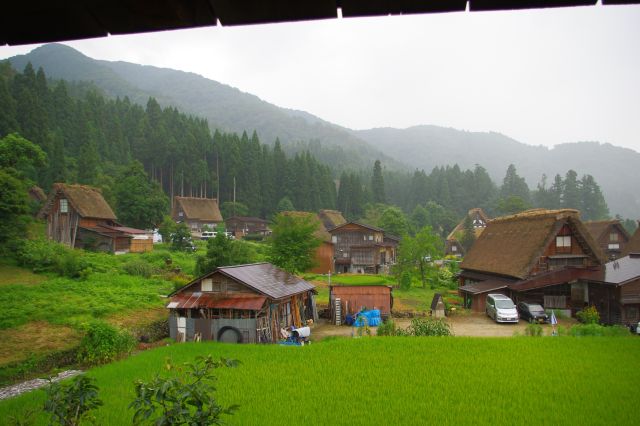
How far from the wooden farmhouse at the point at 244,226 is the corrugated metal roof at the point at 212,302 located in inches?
1540

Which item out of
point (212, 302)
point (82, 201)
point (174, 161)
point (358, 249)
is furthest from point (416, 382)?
point (174, 161)

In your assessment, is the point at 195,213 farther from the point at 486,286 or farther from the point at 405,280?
the point at 486,286

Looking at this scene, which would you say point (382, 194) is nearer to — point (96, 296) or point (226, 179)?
point (226, 179)

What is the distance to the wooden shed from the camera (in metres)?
25.0

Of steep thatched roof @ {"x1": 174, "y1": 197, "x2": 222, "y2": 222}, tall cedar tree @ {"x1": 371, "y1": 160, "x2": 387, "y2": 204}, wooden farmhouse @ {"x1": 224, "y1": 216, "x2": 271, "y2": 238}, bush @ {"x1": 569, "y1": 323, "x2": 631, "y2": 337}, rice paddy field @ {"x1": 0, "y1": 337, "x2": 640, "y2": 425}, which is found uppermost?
tall cedar tree @ {"x1": 371, "y1": 160, "x2": 387, "y2": 204}

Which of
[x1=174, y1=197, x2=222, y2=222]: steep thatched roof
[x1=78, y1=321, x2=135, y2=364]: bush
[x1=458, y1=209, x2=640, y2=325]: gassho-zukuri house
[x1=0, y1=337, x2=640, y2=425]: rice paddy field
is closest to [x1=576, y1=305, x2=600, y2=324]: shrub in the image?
[x1=458, y1=209, x2=640, y2=325]: gassho-zukuri house

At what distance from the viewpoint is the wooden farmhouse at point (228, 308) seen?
18250 mm

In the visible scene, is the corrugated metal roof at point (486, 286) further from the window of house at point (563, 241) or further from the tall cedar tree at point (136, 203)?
the tall cedar tree at point (136, 203)

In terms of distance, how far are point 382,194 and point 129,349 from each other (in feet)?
234

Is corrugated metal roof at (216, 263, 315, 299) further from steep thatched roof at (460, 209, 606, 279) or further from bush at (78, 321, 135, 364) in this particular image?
steep thatched roof at (460, 209, 606, 279)

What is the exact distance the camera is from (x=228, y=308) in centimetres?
1830

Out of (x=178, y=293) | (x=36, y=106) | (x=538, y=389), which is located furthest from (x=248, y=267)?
(x=36, y=106)

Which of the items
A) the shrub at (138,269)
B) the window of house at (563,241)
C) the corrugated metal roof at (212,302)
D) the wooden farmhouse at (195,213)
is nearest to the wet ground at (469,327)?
the corrugated metal roof at (212,302)

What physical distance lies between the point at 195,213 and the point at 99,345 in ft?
142
